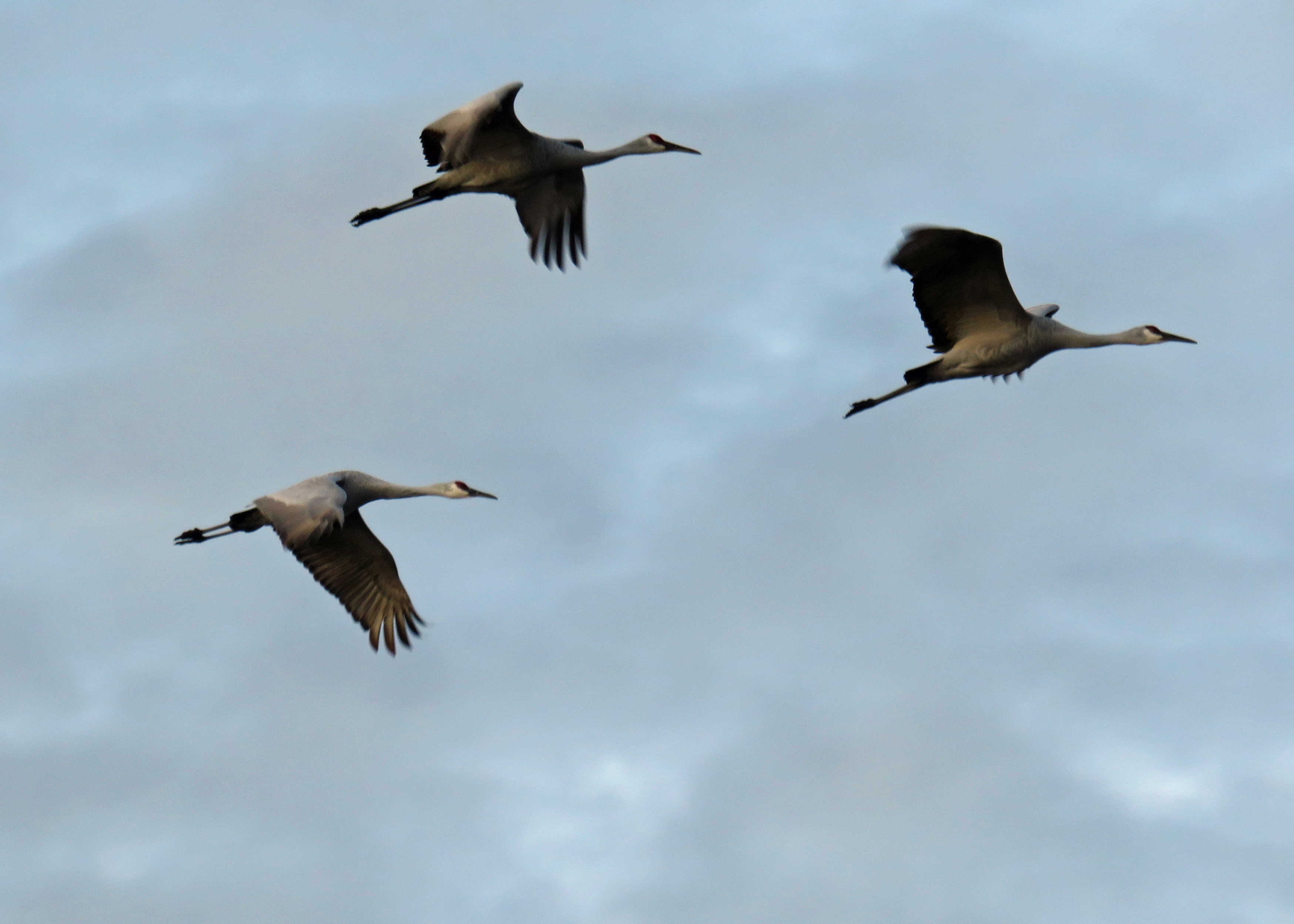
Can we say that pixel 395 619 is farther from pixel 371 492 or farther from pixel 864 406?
pixel 864 406

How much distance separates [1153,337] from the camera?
19281 mm

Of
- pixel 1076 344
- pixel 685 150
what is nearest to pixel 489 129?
pixel 685 150

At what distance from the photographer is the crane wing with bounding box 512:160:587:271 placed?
68.0ft

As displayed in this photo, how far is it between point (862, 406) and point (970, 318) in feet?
4.50

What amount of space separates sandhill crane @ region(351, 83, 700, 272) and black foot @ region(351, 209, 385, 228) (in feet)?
0.04

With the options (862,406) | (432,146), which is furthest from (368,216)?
(862,406)

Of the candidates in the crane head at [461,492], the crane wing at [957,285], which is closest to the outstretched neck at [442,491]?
the crane head at [461,492]

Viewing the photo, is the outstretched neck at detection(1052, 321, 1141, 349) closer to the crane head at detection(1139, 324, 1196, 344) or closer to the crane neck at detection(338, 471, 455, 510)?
the crane head at detection(1139, 324, 1196, 344)

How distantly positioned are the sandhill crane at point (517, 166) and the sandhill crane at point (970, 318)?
10.9 feet

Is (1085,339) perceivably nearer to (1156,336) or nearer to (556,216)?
(1156,336)

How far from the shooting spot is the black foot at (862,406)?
18.6 metres

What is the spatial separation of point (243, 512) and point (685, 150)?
586 centimetres

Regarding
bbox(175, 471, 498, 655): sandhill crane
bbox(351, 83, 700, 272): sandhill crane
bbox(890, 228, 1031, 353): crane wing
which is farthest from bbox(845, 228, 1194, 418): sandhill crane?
bbox(175, 471, 498, 655): sandhill crane

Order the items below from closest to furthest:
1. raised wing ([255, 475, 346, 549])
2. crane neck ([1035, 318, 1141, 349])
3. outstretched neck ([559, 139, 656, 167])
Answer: raised wing ([255, 475, 346, 549]), crane neck ([1035, 318, 1141, 349]), outstretched neck ([559, 139, 656, 167])
